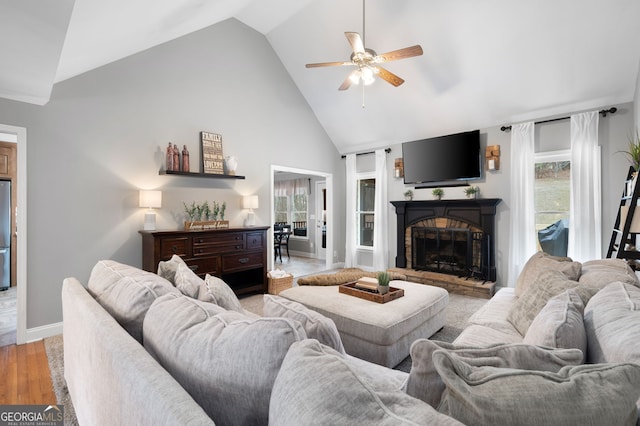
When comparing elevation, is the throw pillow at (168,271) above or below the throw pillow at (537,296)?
above

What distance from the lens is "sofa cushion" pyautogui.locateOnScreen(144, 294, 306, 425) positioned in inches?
32.4

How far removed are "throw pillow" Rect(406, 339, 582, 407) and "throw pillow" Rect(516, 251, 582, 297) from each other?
153cm

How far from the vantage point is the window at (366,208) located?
21.3 ft

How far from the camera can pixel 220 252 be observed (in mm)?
4195

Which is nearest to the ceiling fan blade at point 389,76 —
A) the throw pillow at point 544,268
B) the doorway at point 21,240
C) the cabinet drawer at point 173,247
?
the throw pillow at point 544,268

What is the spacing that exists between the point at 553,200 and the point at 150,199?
541 cm

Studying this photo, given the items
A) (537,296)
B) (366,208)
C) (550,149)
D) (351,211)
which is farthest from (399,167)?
(537,296)

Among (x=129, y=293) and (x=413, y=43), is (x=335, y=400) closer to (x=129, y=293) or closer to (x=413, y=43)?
(x=129, y=293)

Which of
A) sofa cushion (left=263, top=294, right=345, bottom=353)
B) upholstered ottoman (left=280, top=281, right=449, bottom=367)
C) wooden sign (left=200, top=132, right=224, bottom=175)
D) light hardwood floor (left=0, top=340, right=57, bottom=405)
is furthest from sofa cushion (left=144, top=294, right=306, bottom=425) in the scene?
wooden sign (left=200, top=132, right=224, bottom=175)

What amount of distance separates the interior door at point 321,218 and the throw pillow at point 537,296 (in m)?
6.31

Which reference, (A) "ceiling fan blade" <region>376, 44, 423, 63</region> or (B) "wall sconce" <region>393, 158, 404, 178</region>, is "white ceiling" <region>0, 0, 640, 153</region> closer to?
(B) "wall sconce" <region>393, 158, 404, 178</region>

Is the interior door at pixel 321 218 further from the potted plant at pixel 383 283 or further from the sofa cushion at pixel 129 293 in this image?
the sofa cushion at pixel 129 293

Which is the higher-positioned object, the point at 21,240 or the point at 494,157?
the point at 494,157

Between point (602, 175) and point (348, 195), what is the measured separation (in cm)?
402
